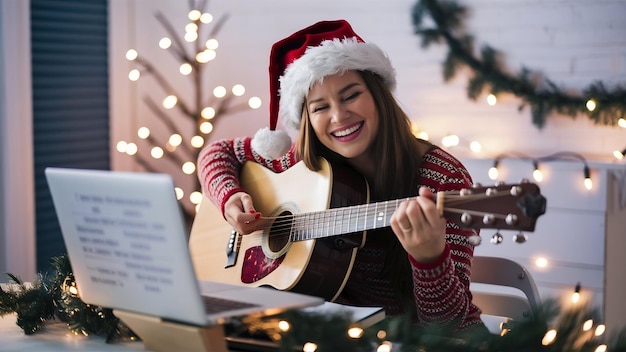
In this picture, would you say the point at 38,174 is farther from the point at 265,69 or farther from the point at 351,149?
the point at 351,149

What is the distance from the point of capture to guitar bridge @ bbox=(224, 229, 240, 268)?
2010mm

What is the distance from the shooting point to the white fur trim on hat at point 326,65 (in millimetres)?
1903

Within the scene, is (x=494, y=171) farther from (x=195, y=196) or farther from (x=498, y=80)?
(x=195, y=196)

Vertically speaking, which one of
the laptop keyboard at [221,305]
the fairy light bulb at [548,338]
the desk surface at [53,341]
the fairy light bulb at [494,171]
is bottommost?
the desk surface at [53,341]

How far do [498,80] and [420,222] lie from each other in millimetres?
1922

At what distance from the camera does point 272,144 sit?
209 centimetres

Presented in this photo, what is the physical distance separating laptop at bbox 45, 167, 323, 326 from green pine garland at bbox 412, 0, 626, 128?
7.04 feet

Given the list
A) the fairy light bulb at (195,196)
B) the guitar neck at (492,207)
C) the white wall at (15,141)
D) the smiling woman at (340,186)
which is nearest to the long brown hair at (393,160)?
the smiling woman at (340,186)

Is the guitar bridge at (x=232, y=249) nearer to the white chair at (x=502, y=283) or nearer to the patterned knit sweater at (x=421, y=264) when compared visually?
the patterned knit sweater at (x=421, y=264)

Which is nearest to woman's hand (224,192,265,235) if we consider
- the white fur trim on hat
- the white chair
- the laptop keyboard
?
the white fur trim on hat

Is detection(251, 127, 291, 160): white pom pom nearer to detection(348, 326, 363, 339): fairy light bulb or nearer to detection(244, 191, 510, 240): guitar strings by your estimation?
detection(244, 191, 510, 240): guitar strings

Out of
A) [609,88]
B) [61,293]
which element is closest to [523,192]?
[61,293]

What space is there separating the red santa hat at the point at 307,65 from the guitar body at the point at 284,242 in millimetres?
102

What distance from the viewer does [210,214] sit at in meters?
2.19
